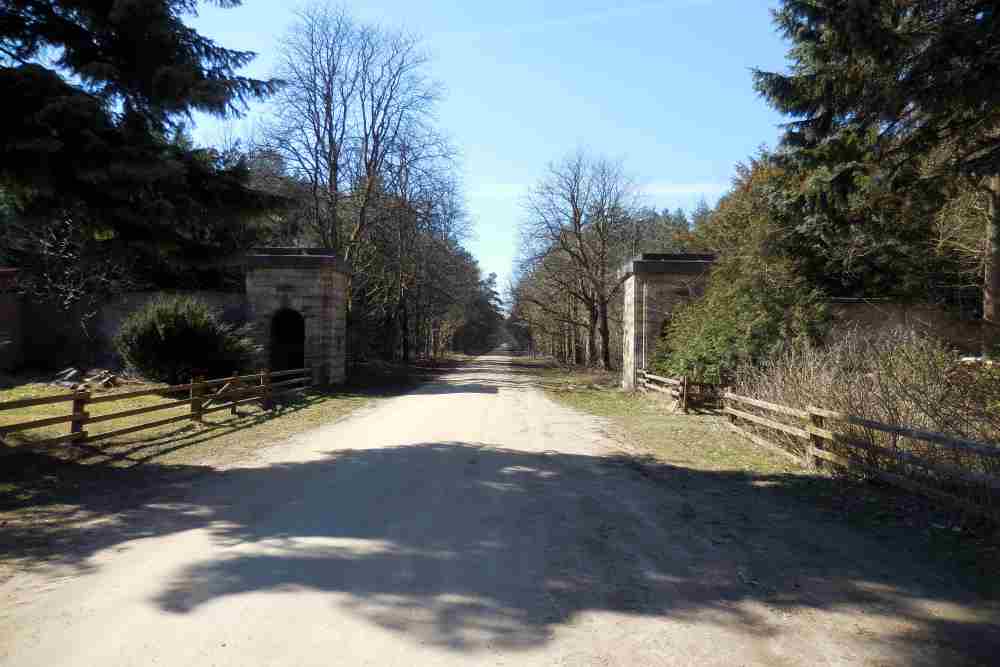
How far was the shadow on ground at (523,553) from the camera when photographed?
4309 mm

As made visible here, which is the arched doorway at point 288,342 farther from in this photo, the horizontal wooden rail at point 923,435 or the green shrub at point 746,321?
the horizontal wooden rail at point 923,435

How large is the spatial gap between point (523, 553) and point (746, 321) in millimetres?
11935

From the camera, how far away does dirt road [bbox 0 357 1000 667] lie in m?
3.86

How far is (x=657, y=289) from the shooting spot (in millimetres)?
23031

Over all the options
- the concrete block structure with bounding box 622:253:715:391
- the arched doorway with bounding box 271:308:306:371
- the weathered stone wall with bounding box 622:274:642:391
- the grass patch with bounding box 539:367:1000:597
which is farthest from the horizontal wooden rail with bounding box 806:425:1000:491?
the arched doorway with bounding box 271:308:306:371

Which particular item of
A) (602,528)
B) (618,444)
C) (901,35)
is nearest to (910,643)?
(602,528)

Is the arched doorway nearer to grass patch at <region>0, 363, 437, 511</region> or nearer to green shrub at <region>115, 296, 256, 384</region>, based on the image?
green shrub at <region>115, 296, 256, 384</region>

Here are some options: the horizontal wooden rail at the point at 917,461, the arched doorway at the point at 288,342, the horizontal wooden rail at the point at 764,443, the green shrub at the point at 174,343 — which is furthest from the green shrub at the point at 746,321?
the arched doorway at the point at 288,342

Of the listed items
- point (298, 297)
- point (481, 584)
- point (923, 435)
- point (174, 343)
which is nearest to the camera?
point (481, 584)

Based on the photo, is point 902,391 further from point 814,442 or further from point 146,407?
point 146,407

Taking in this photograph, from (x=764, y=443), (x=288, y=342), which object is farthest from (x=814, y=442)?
(x=288, y=342)

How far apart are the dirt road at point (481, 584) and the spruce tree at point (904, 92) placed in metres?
4.84

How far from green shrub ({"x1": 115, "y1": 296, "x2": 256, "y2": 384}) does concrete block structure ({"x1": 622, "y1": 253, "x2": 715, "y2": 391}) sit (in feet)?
43.1

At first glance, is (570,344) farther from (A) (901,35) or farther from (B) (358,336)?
(A) (901,35)
